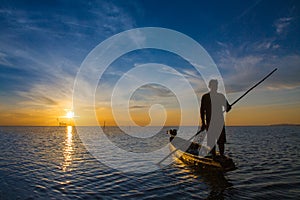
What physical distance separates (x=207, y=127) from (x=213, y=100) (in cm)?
136

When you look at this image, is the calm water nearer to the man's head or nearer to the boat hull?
the boat hull

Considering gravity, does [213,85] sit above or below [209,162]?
above

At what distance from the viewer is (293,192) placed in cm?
922

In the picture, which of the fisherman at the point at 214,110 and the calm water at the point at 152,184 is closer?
the calm water at the point at 152,184

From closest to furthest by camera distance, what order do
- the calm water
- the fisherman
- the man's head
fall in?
the calm water → the man's head → the fisherman

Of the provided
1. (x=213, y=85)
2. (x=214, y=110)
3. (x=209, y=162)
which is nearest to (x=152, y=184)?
(x=209, y=162)

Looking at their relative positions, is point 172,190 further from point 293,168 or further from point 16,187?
point 293,168

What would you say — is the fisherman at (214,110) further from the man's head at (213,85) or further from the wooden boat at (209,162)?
the wooden boat at (209,162)

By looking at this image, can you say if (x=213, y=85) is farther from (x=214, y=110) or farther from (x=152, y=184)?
(x=152, y=184)

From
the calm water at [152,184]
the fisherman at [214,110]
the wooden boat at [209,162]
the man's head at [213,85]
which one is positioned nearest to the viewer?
the calm water at [152,184]

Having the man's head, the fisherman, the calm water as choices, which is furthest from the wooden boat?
the man's head

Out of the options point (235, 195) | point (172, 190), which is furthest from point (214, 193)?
point (172, 190)

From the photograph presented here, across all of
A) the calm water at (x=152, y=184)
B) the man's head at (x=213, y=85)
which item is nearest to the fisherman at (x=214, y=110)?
the man's head at (x=213, y=85)

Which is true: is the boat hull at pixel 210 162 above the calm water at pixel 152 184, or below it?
above
